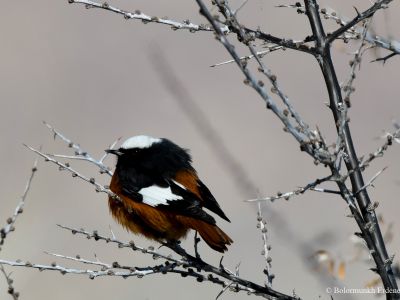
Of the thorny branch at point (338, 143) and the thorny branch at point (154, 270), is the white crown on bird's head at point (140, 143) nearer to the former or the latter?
the thorny branch at point (154, 270)

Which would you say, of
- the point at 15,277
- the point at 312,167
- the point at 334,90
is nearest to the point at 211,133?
the point at 334,90

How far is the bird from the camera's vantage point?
16.8 ft

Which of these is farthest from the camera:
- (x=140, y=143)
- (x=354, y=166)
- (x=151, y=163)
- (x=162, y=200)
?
(x=140, y=143)

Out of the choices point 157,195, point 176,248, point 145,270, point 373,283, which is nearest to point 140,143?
point 157,195

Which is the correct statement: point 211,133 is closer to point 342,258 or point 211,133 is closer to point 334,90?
point 334,90

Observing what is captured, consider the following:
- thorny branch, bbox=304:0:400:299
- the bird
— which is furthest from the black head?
thorny branch, bbox=304:0:400:299

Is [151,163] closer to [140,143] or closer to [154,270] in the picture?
[140,143]

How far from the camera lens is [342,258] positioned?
462cm

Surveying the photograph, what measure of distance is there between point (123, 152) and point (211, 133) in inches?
130

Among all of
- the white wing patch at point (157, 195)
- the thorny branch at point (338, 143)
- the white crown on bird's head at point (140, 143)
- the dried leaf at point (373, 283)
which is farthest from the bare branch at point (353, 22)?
the white crown on bird's head at point (140, 143)

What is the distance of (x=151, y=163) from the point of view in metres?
5.82

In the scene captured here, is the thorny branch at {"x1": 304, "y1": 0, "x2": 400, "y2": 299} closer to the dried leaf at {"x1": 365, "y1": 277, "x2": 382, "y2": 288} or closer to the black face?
the dried leaf at {"x1": 365, "y1": 277, "x2": 382, "y2": 288}

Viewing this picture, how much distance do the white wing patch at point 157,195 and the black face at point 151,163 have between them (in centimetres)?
9

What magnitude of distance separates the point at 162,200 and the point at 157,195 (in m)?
0.11
